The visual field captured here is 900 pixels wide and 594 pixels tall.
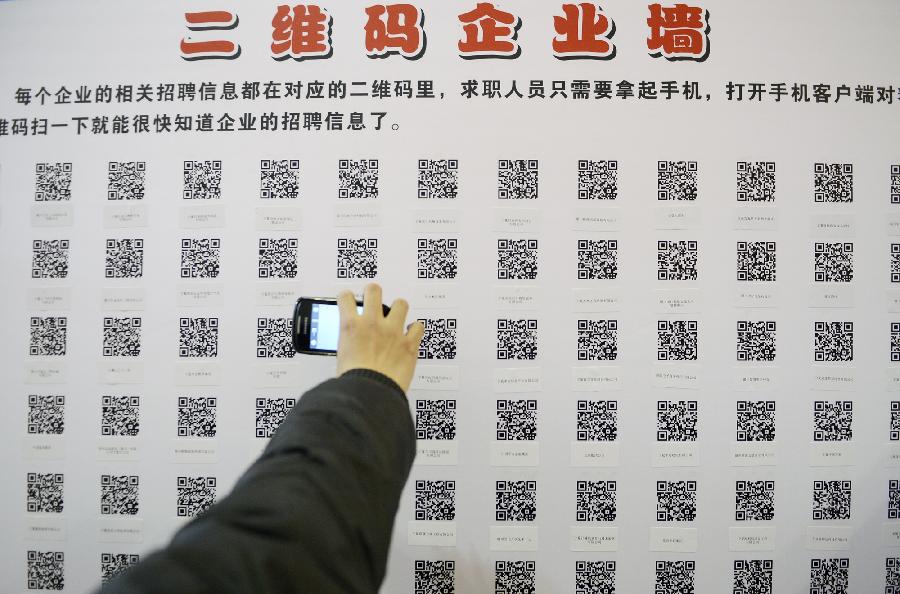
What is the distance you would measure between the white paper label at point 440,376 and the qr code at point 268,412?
33 centimetres

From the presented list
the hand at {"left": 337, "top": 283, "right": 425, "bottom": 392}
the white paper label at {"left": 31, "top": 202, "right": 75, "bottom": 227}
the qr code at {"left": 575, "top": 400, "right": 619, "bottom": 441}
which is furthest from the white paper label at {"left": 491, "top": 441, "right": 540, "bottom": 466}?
the white paper label at {"left": 31, "top": 202, "right": 75, "bottom": 227}

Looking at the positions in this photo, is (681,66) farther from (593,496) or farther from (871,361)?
(593,496)

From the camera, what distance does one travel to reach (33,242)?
4.11 ft

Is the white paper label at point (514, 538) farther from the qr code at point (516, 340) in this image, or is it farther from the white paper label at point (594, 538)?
the qr code at point (516, 340)

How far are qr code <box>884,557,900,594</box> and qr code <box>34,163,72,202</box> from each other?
2282 mm

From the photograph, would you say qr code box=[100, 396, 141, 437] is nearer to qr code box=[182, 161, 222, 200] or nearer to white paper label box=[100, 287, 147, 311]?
white paper label box=[100, 287, 147, 311]

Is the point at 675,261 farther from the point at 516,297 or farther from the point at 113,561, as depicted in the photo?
the point at 113,561

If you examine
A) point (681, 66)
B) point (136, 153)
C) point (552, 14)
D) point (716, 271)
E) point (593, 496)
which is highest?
point (552, 14)

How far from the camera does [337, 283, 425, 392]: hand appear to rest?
60 cm

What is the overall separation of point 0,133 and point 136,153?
15.0 inches

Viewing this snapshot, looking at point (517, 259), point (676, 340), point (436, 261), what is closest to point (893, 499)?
point (676, 340)

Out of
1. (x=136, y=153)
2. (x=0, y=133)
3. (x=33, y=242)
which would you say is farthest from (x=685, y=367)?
(x=0, y=133)

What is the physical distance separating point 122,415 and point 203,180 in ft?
2.07

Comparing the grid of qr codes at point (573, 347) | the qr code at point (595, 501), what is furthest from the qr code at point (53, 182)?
the qr code at point (595, 501)
